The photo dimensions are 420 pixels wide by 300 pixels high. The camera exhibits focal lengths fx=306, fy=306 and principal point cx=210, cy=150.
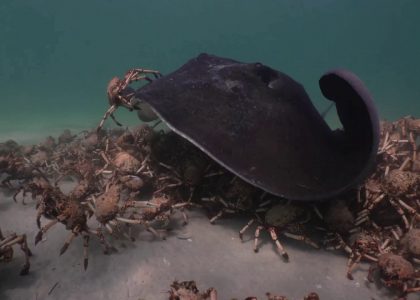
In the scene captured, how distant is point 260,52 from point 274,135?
131325 mm

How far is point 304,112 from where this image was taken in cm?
358

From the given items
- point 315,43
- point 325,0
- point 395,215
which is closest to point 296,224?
point 395,215

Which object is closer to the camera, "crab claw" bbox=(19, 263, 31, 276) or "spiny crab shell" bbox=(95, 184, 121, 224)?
"crab claw" bbox=(19, 263, 31, 276)

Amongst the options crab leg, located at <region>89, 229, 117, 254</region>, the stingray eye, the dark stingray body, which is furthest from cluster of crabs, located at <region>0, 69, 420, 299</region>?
the stingray eye

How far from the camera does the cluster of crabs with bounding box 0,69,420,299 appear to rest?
10.4ft

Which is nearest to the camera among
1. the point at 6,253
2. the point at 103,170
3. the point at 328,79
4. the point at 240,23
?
the point at 6,253

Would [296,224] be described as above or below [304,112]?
below

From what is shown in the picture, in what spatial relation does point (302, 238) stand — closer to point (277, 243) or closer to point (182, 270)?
point (277, 243)

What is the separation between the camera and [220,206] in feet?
12.9

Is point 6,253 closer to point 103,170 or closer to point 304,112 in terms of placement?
point 103,170

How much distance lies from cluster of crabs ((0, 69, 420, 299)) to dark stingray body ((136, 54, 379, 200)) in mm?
528

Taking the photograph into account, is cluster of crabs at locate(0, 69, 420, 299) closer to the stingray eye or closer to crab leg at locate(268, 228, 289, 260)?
crab leg at locate(268, 228, 289, 260)

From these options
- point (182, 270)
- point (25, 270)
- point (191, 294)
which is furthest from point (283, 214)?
point (25, 270)

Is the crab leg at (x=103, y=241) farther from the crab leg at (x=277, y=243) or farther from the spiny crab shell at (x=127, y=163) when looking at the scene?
the crab leg at (x=277, y=243)
